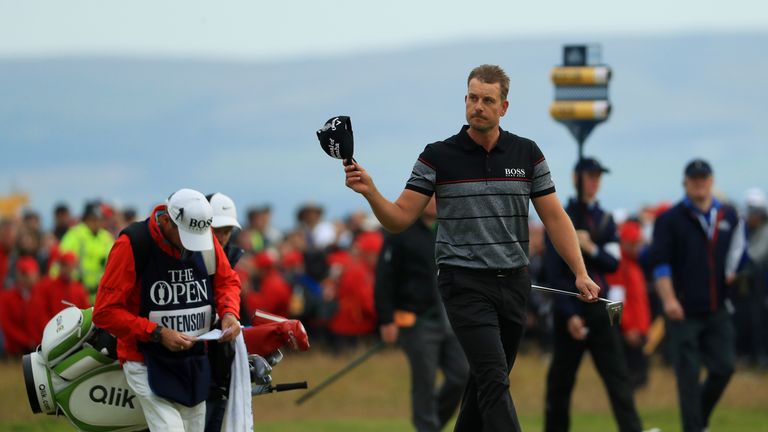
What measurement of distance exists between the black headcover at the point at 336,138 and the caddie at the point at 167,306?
0.96 m

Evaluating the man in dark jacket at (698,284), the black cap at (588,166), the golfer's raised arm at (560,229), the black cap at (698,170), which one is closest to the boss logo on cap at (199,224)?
the golfer's raised arm at (560,229)

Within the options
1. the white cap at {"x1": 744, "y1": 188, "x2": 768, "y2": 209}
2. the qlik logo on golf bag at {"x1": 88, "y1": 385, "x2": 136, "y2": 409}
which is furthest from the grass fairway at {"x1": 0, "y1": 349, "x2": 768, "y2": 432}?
the qlik logo on golf bag at {"x1": 88, "y1": 385, "x2": 136, "y2": 409}

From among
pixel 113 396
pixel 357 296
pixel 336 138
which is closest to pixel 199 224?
pixel 336 138

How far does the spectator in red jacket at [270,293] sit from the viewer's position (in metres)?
20.4

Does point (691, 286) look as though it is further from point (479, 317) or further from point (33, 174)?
point (33, 174)

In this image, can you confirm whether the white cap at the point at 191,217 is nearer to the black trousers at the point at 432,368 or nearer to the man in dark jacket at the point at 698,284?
the black trousers at the point at 432,368

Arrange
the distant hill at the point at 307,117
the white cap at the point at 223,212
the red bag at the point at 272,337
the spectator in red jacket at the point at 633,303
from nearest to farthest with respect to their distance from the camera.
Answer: the red bag at the point at 272,337 < the white cap at the point at 223,212 < the spectator in red jacket at the point at 633,303 < the distant hill at the point at 307,117

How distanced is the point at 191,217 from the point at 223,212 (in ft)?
4.85

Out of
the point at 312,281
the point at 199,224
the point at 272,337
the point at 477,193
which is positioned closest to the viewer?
the point at 199,224

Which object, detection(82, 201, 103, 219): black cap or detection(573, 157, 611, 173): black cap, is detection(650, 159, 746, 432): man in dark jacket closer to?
detection(573, 157, 611, 173): black cap

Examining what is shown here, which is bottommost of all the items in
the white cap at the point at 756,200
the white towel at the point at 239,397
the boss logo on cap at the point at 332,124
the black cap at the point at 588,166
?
the white towel at the point at 239,397

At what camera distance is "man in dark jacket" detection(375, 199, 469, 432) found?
12188 millimetres

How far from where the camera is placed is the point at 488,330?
8.43 meters

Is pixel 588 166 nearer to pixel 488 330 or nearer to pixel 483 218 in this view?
pixel 483 218
